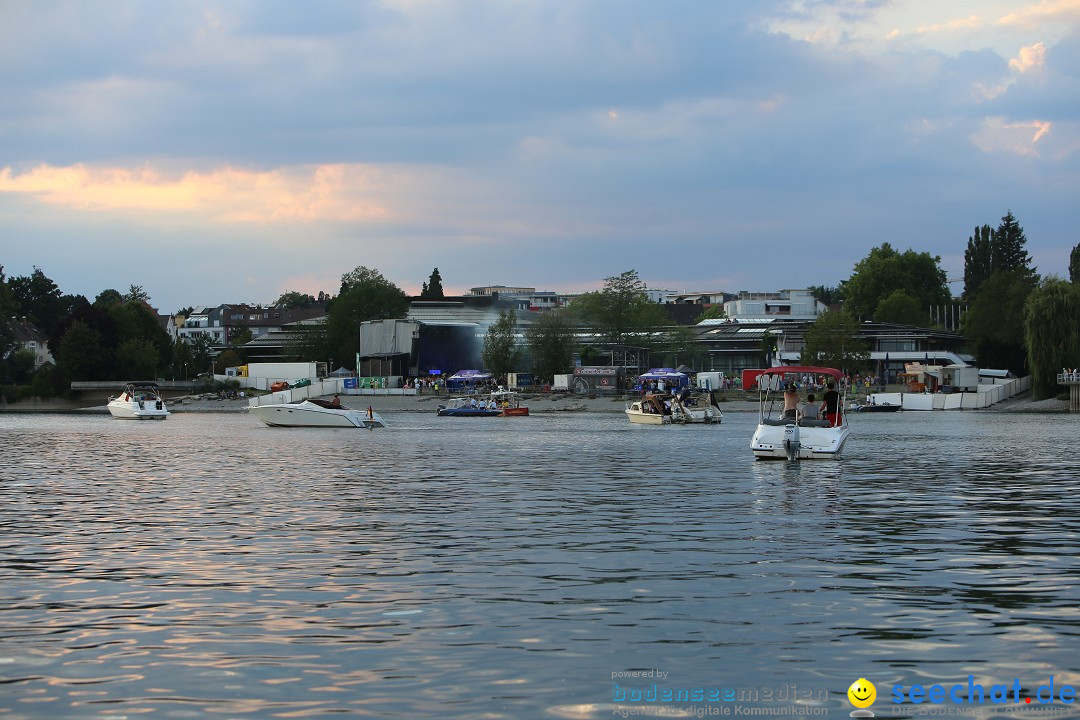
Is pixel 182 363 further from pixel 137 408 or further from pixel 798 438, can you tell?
pixel 798 438

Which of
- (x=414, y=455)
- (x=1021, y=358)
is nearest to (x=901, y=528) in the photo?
(x=414, y=455)

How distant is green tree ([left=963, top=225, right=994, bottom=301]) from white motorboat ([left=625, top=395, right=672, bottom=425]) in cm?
9943

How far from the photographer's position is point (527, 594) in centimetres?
1438

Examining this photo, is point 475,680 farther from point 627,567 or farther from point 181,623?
point 627,567

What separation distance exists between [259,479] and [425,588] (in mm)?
18919

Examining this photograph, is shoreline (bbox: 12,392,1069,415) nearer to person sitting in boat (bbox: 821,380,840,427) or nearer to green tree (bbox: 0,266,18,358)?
green tree (bbox: 0,266,18,358)

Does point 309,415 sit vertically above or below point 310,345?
below

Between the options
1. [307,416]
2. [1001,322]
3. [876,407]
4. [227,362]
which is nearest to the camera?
[307,416]

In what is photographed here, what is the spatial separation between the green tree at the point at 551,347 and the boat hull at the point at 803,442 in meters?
87.6

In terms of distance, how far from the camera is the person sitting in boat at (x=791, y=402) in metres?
37.0

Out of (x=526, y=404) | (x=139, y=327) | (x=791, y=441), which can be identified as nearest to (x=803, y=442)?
(x=791, y=441)

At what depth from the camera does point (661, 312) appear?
554 feet

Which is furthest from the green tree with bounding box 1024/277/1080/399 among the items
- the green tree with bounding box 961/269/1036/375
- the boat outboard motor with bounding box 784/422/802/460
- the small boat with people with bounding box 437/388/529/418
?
the boat outboard motor with bounding box 784/422/802/460

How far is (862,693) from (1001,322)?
417ft
